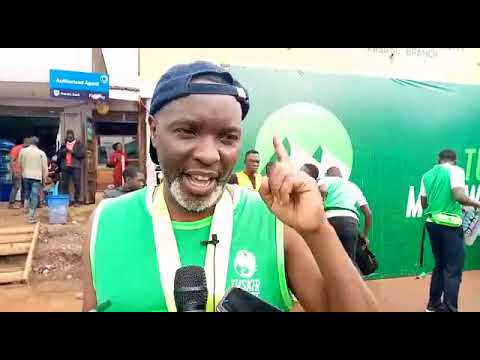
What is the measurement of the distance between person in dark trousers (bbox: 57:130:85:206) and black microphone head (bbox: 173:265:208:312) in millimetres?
7961

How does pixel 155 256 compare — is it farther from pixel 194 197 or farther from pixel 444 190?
pixel 444 190

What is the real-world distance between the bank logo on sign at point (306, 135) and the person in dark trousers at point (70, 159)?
4842 millimetres

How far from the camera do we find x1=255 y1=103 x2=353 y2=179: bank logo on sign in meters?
5.04

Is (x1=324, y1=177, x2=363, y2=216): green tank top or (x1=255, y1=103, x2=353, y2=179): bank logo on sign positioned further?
(x1=255, y1=103, x2=353, y2=179): bank logo on sign

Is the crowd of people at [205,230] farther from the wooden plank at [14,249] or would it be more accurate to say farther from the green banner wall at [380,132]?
the wooden plank at [14,249]

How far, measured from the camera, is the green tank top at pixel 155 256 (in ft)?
4.10

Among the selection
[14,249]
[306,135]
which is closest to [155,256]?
[306,135]

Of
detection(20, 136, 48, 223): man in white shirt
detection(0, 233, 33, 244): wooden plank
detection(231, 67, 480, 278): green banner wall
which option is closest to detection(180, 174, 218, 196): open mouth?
detection(231, 67, 480, 278): green banner wall

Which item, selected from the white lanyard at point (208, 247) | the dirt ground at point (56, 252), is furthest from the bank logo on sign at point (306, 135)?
the white lanyard at point (208, 247)

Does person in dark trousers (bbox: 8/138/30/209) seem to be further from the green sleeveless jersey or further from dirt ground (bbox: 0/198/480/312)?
the green sleeveless jersey

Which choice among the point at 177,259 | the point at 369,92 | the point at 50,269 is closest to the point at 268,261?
the point at 177,259

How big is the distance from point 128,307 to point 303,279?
0.50m
